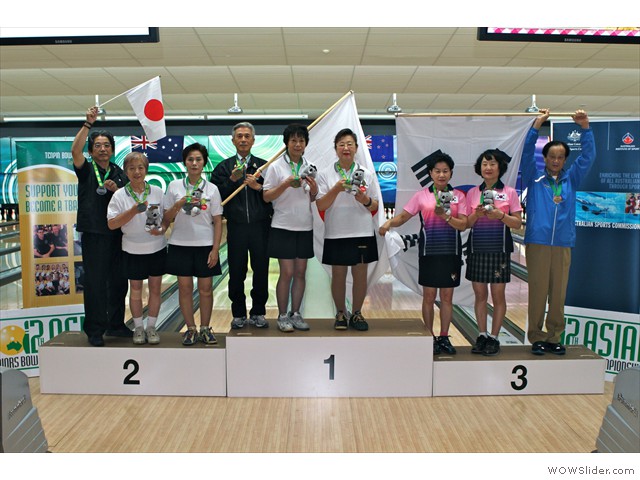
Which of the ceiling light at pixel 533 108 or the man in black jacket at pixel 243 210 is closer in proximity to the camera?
the man in black jacket at pixel 243 210

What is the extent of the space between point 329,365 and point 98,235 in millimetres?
1727

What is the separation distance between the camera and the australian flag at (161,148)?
9.87 m

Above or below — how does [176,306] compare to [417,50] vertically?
below

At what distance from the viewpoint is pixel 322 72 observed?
25.0 ft

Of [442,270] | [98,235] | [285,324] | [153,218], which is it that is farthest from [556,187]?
[98,235]

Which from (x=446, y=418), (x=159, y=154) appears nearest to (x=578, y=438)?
(x=446, y=418)

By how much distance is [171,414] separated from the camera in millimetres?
3125

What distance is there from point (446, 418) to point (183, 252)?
1919 mm

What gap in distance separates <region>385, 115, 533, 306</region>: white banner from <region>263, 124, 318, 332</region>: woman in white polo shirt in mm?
797

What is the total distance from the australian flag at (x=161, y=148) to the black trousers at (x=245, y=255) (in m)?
6.95

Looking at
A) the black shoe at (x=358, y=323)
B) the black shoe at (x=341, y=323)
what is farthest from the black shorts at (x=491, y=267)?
the black shoe at (x=341, y=323)

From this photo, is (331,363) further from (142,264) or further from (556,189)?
(556,189)

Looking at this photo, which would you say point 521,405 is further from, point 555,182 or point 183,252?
point 183,252

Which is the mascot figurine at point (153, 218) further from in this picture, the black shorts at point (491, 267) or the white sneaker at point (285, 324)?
the black shorts at point (491, 267)
